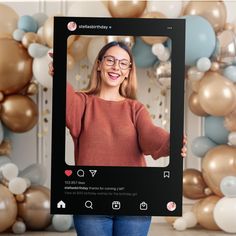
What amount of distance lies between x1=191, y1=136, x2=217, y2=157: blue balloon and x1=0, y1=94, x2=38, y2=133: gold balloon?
941 mm

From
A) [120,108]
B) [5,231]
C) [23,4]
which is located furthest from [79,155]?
[23,4]

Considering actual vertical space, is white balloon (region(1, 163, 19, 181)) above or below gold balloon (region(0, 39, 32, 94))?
below

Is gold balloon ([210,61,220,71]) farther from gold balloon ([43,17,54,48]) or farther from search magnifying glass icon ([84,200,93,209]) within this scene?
search magnifying glass icon ([84,200,93,209])

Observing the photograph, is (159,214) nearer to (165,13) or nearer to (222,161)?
(222,161)

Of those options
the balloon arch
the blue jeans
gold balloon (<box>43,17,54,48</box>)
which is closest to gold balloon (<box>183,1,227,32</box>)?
the balloon arch

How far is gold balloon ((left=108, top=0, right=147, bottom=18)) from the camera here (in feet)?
9.77

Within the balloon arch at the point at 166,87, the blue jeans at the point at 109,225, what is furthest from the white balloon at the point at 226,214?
the blue jeans at the point at 109,225

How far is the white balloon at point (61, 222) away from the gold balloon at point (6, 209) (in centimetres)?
24

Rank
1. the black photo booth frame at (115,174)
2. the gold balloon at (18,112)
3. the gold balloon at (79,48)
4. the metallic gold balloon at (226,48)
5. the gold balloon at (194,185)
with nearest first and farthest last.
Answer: the black photo booth frame at (115,174), the gold balloon at (79,48), the metallic gold balloon at (226,48), the gold balloon at (18,112), the gold balloon at (194,185)

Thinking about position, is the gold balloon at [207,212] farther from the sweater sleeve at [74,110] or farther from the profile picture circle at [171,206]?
the sweater sleeve at [74,110]

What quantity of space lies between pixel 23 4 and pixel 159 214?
7.07 ft

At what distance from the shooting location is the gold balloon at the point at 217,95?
2.91m

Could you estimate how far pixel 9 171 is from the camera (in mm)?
3049

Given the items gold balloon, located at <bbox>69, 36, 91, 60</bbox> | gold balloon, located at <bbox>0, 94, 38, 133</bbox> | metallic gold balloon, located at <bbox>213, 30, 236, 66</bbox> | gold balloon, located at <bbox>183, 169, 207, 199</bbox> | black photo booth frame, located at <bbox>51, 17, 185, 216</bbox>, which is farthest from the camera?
gold balloon, located at <bbox>183, 169, 207, 199</bbox>
